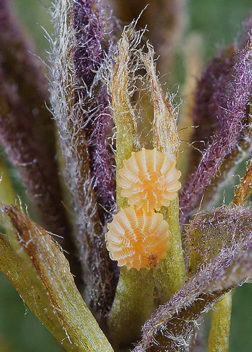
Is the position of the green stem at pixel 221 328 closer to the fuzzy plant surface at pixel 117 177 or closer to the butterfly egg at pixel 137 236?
the fuzzy plant surface at pixel 117 177

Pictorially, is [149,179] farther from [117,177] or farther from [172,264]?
[172,264]

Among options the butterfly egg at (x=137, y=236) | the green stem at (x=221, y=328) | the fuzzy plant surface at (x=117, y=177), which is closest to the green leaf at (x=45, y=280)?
the fuzzy plant surface at (x=117, y=177)

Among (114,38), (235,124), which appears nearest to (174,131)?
(235,124)

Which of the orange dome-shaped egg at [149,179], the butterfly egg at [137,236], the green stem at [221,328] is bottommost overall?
the green stem at [221,328]

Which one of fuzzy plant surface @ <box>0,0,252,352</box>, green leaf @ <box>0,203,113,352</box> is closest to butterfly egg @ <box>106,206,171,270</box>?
fuzzy plant surface @ <box>0,0,252,352</box>

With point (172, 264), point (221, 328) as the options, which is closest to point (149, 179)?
Result: point (172, 264)

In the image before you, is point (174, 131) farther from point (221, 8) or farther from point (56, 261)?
point (221, 8)

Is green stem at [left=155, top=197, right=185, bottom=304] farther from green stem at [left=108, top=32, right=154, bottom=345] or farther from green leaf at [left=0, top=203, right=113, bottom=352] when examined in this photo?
green leaf at [left=0, top=203, right=113, bottom=352]
